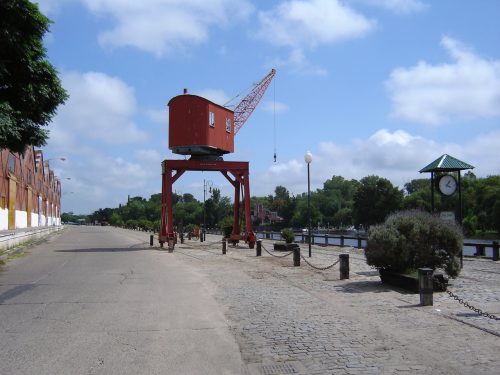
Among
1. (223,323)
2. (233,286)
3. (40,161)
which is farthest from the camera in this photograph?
(40,161)

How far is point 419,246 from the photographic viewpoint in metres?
12.7

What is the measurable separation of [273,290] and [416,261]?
3603 millimetres

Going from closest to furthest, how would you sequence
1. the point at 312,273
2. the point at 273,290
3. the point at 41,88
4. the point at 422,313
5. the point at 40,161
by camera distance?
the point at 422,313 < the point at 273,290 < the point at 41,88 < the point at 312,273 < the point at 40,161

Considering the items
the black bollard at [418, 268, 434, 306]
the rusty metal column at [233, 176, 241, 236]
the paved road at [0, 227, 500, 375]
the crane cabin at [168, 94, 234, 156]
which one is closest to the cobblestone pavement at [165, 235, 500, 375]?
the paved road at [0, 227, 500, 375]

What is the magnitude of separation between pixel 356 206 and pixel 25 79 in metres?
79.9

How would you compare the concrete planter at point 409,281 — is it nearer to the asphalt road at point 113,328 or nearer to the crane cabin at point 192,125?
the asphalt road at point 113,328

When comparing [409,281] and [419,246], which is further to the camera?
[419,246]

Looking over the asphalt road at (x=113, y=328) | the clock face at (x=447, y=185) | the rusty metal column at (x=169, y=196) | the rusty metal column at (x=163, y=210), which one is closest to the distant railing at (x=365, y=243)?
the clock face at (x=447, y=185)

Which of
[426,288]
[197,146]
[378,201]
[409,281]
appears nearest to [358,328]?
[426,288]

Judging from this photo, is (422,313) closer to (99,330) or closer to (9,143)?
(99,330)

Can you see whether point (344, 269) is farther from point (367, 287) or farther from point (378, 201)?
point (378, 201)

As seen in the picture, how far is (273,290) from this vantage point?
12.7 metres

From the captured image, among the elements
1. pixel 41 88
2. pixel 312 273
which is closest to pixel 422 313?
pixel 312 273

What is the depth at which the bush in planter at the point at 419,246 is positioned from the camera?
41.4ft
